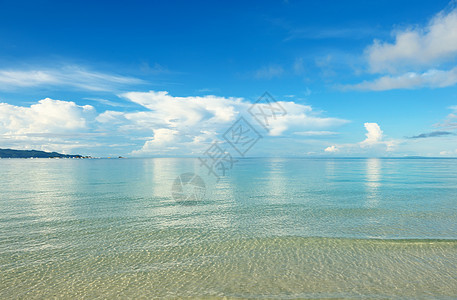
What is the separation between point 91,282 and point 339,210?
74.5 feet

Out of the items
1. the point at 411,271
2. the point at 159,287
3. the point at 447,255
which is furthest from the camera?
the point at 447,255

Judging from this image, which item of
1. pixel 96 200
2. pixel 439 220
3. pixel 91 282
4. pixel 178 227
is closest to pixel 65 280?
pixel 91 282

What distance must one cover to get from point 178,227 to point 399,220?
18.3m

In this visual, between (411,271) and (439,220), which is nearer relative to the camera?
(411,271)

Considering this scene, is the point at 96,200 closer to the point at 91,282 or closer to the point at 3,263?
the point at 3,263

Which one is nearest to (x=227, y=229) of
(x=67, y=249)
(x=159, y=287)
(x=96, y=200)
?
(x=159, y=287)

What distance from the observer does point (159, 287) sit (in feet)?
38.0

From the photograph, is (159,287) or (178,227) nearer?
(159,287)

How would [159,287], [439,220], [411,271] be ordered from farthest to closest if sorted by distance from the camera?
[439,220] → [411,271] → [159,287]

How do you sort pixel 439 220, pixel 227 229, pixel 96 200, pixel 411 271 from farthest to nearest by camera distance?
pixel 96 200, pixel 439 220, pixel 227 229, pixel 411 271

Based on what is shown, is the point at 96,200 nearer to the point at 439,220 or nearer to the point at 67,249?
the point at 67,249

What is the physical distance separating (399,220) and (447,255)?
7926 mm

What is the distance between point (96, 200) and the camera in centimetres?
3278

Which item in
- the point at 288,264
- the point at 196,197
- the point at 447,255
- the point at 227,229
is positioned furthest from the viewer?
the point at 196,197
